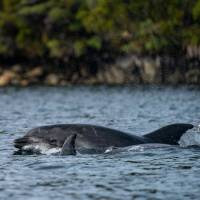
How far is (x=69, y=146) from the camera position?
75.8 ft

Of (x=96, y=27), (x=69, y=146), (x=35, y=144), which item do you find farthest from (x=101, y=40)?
(x=69, y=146)

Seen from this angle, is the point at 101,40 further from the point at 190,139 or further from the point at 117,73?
the point at 190,139

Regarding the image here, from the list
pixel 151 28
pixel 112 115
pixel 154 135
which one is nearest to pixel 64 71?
pixel 151 28

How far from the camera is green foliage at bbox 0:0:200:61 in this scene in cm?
7756

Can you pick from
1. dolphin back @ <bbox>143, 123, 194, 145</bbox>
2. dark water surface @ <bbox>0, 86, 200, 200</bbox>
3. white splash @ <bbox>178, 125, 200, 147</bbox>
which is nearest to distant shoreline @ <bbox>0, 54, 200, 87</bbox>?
dark water surface @ <bbox>0, 86, 200, 200</bbox>

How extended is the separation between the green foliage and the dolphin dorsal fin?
52483 millimetres

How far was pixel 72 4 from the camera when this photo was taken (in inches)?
3310

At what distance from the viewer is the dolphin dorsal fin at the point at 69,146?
75.5 feet

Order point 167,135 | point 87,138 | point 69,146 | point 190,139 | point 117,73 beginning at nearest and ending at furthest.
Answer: point 69,146
point 87,138
point 167,135
point 190,139
point 117,73

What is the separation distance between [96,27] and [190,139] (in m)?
55.4

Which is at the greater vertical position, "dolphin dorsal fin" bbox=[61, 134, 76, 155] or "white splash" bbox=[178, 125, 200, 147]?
"dolphin dorsal fin" bbox=[61, 134, 76, 155]

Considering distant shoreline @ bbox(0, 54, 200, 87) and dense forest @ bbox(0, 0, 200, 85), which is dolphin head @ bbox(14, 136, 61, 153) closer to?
distant shoreline @ bbox(0, 54, 200, 87)

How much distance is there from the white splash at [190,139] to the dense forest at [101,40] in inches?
1803

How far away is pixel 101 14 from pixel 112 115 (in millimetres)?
42059
